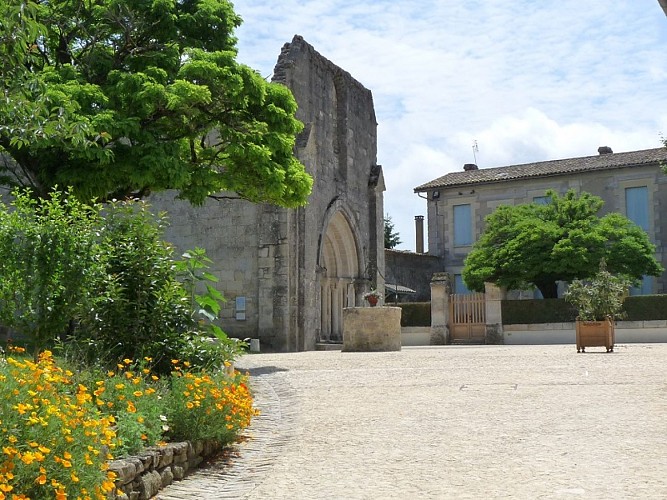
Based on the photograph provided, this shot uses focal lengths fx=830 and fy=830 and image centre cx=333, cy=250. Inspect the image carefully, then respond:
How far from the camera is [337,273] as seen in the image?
2500 centimetres

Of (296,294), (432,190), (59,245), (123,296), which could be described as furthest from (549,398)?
(432,190)

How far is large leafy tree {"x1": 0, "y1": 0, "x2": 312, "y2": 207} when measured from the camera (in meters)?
12.0

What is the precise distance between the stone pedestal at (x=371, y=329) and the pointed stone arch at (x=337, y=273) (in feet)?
16.7

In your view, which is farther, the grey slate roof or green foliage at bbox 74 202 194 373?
the grey slate roof

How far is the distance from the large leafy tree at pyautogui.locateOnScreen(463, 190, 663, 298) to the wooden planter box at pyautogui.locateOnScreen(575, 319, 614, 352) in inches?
506

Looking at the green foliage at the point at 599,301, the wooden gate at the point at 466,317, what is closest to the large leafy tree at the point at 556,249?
the wooden gate at the point at 466,317

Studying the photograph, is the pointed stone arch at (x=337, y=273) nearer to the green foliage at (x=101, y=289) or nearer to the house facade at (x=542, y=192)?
the green foliage at (x=101, y=289)

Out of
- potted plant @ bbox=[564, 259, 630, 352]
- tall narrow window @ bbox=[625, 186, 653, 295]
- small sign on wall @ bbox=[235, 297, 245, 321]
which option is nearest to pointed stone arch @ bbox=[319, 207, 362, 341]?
small sign on wall @ bbox=[235, 297, 245, 321]

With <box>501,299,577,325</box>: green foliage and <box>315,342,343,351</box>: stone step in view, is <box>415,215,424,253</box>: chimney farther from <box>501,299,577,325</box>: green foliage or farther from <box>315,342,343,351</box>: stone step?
<box>315,342,343,351</box>: stone step

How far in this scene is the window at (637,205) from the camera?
37375 millimetres

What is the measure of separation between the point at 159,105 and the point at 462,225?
3037 centimetres

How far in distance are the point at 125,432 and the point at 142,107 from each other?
7.29m

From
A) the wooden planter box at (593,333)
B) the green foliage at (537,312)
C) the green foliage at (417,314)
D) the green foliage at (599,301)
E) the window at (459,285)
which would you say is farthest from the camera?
the window at (459,285)

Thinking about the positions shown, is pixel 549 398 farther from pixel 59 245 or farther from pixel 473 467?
pixel 59 245
